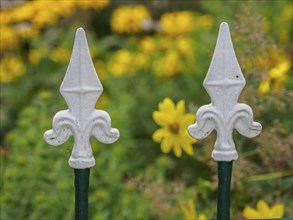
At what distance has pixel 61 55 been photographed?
3.91 meters

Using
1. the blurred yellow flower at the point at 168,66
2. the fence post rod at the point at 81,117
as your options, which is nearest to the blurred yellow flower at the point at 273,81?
the fence post rod at the point at 81,117

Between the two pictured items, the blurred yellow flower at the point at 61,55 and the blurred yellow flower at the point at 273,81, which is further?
the blurred yellow flower at the point at 61,55

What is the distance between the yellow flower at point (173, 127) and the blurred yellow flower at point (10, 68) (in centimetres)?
179

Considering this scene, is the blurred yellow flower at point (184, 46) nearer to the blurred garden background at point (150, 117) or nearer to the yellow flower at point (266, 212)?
the blurred garden background at point (150, 117)

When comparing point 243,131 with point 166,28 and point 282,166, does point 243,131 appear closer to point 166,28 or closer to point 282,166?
point 282,166

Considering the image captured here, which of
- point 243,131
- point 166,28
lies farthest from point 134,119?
point 243,131

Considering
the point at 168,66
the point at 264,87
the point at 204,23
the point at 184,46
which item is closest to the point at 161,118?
the point at 264,87

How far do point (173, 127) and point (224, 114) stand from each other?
411 mm

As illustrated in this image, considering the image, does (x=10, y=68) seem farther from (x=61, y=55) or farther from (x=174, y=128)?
(x=174, y=128)

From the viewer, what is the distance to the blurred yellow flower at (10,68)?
3.75 metres

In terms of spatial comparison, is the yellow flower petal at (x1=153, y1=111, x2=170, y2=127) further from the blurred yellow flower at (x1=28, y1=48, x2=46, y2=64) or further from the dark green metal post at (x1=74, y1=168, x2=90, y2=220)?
the blurred yellow flower at (x1=28, y1=48, x2=46, y2=64)

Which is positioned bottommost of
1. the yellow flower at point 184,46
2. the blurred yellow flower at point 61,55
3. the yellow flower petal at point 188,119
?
the yellow flower petal at point 188,119

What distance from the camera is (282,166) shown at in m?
2.26

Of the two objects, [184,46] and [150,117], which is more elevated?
[184,46]
